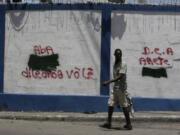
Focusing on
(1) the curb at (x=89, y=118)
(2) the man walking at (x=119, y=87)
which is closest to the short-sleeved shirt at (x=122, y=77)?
(2) the man walking at (x=119, y=87)

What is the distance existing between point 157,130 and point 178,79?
2.01 meters

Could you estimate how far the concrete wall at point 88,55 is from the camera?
28.4 ft

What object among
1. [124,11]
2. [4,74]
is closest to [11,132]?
[4,74]

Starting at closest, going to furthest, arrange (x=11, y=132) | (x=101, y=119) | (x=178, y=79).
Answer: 1. (x=11, y=132)
2. (x=101, y=119)
3. (x=178, y=79)

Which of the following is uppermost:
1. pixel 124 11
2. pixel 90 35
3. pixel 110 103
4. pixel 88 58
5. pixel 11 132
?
pixel 124 11

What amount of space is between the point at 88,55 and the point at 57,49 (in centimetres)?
82

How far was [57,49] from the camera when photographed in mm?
8852

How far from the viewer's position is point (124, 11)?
28.5 ft

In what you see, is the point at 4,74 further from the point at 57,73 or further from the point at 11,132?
the point at 11,132

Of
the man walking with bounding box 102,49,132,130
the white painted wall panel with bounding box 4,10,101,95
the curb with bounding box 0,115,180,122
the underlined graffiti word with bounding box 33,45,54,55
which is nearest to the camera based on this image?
the man walking with bounding box 102,49,132,130

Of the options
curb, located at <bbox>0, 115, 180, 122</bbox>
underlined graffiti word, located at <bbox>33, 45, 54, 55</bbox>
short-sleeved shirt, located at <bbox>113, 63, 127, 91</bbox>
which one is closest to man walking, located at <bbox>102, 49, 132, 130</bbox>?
short-sleeved shirt, located at <bbox>113, 63, 127, 91</bbox>

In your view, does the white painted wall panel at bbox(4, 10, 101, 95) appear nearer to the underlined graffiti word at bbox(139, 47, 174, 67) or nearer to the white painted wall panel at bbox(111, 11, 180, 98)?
the white painted wall panel at bbox(111, 11, 180, 98)

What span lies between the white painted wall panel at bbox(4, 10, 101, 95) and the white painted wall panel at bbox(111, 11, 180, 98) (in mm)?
631

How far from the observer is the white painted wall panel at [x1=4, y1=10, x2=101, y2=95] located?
28.7 feet
